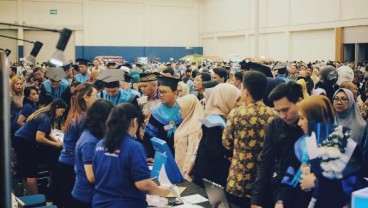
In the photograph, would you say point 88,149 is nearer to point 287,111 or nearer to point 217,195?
point 217,195

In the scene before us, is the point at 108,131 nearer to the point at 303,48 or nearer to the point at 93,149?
the point at 93,149

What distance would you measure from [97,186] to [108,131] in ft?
1.19

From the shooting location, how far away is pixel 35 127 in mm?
5246

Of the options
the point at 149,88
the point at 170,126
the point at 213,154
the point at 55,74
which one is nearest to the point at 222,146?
the point at 213,154

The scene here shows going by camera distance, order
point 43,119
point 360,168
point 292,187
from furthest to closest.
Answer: point 43,119
point 292,187
point 360,168

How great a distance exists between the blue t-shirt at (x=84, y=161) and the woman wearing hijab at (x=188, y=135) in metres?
1.05

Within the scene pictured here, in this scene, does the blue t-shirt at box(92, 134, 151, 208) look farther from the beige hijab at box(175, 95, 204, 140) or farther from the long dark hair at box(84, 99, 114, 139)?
the beige hijab at box(175, 95, 204, 140)

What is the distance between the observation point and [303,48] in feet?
68.0

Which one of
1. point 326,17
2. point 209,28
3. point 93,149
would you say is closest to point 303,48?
point 326,17

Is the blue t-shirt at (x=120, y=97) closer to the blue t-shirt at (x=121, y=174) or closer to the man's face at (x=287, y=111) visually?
the blue t-shirt at (x=121, y=174)

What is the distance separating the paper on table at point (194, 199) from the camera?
3.74 meters

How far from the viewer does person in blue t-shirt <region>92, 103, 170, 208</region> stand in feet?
9.27

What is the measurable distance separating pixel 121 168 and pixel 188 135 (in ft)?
5.29

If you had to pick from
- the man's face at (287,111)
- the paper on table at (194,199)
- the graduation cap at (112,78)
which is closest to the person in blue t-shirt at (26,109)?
the graduation cap at (112,78)
